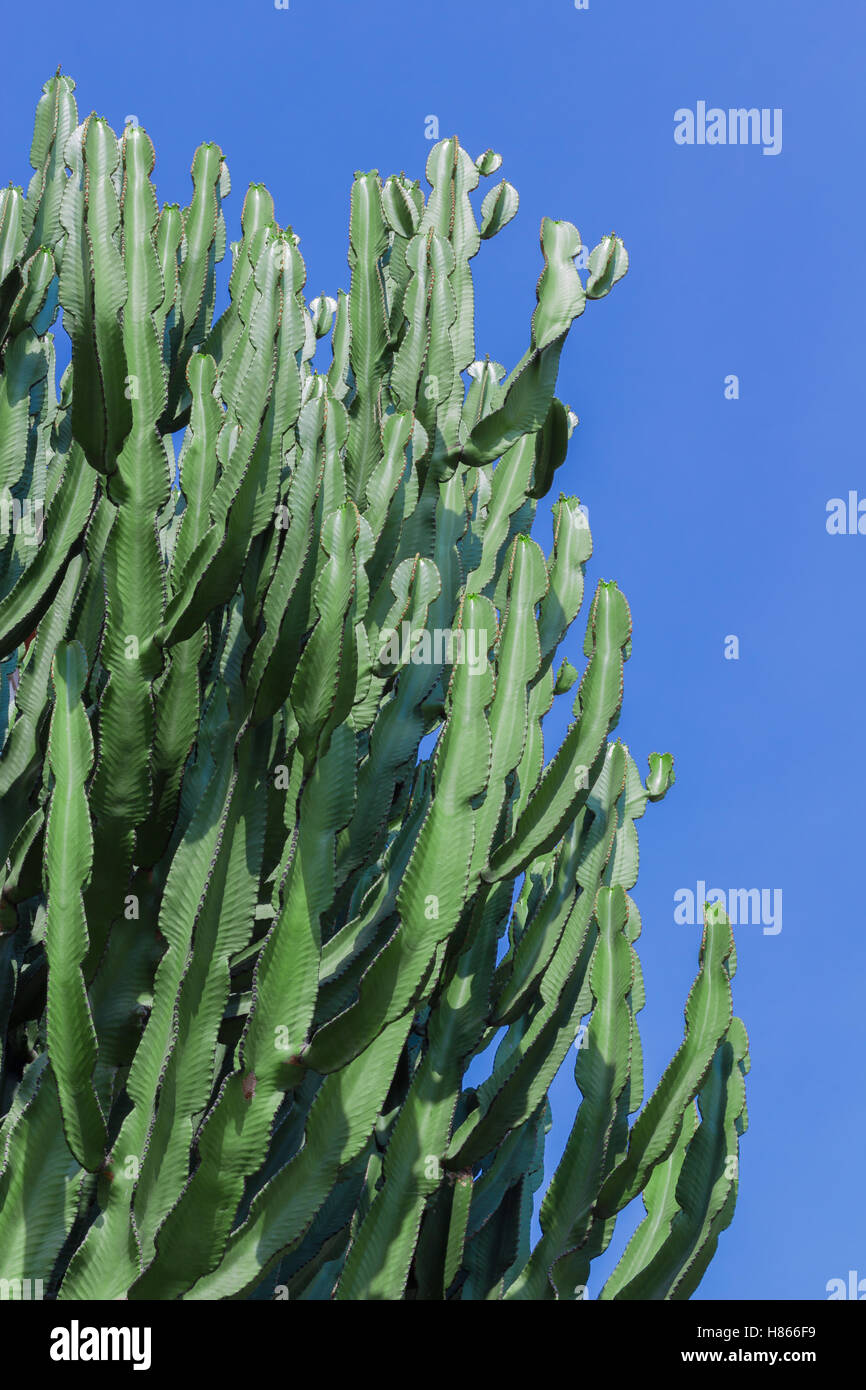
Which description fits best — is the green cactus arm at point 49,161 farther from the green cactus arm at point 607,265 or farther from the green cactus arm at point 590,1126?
the green cactus arm at point 590,1126

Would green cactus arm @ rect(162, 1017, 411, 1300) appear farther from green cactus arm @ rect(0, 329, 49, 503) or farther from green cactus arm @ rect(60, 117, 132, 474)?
green cactus arm @ rect(0, 329, 49, 503)

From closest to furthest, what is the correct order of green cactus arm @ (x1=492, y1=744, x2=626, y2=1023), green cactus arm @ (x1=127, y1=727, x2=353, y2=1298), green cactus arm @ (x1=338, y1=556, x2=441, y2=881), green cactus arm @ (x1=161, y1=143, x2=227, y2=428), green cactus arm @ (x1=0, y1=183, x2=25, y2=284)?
green cactus arm @ (x1=127, y1=727, x2=353, y2=1298), green cactus arm @ (x1=338, y1=556, x2=441, y2=881), green cactus arm @ (x1=492, y1=744, x2=626, y2=1023), green cactus arm @ (x1=161, y1=143, x2=227, y2=428), green cactus arm @ (x1=0, y1=183, x2=25, y2=284)

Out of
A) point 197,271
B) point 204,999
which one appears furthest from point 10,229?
point 204,999

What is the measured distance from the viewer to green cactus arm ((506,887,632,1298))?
2.36 m

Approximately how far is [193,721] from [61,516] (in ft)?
2.30

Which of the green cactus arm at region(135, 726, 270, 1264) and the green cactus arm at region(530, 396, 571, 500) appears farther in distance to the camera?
the green cactus arm at region(530, 396, 571, 500)

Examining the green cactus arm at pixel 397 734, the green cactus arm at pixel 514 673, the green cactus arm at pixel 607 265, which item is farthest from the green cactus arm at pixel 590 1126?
the green cactus arm at pixel 607 265

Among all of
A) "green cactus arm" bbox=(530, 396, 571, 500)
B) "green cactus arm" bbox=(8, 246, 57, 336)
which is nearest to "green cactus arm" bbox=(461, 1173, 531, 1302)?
"green cactus arm" bbox=(530, 396, 571, 500)

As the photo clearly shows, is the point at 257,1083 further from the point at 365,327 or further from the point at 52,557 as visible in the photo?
the point at 365,327

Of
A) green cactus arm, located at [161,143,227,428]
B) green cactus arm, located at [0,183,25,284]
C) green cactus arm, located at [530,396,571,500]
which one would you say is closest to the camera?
green cactus arm, located at [530,396,571,500]

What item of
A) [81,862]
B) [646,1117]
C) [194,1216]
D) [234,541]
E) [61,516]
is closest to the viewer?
[194,1216]
